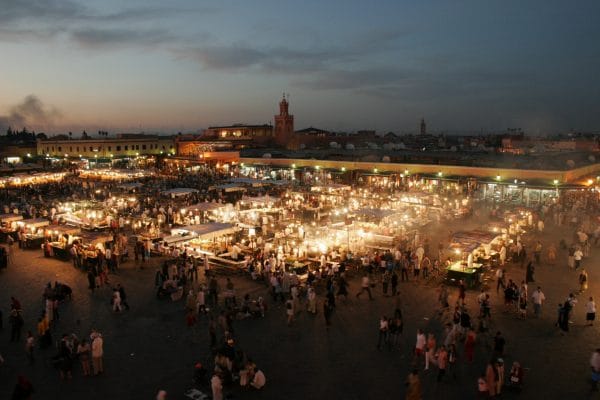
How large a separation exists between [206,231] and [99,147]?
53.6 meters

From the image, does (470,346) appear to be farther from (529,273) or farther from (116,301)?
(116,301)

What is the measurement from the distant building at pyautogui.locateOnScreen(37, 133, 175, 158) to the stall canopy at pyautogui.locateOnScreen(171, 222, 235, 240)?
52004 millimetres

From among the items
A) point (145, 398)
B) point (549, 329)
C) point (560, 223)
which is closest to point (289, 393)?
point (145, 398)

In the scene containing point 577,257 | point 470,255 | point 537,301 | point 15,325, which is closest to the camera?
point 15,325

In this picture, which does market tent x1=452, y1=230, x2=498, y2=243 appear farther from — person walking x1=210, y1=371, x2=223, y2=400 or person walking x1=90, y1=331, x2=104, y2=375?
person walking x1=90, y1=331, x2=104, y2=375

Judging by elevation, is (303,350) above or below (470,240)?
below

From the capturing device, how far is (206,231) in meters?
16.4

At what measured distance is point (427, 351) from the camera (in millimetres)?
8617

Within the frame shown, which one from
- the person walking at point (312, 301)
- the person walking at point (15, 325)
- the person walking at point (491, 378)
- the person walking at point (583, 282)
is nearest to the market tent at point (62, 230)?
the person walking at point (15, 325)

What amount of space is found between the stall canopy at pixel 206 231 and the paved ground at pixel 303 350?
132 inches

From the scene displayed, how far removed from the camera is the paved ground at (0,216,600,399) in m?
8.06

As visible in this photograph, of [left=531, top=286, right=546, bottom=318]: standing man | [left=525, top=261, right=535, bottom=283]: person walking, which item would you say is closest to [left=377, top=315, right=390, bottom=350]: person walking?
[left=531, top=286, right=546, bottom=318]: standing man

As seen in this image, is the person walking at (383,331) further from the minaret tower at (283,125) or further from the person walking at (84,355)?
the minaret tower at (283,125)

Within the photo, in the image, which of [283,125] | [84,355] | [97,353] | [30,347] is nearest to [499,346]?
[97,353]
